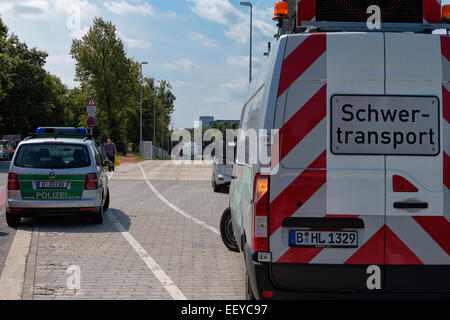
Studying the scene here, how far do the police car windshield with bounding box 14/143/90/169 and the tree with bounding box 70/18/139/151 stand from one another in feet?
187

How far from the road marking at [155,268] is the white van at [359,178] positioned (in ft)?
5.87

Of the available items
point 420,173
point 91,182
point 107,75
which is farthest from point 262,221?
point 107,75

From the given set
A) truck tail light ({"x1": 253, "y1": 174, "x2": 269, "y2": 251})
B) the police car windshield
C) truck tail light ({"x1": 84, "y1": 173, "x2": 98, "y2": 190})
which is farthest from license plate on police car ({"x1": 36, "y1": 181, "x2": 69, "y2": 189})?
truck tail light ({"x1": 253, "y1": 174, "x2": 269, "y2": 251})

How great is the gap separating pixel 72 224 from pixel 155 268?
4.32 meters

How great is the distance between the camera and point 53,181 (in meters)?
10.2

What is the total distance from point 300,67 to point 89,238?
19.6 ft

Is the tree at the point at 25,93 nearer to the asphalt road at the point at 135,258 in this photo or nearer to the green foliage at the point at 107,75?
the green foliage at the point at 107,75

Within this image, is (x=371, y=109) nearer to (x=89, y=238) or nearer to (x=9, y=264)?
(x=9, y=264)

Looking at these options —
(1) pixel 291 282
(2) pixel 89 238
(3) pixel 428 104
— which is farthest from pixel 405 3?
(2) pixel 89 238

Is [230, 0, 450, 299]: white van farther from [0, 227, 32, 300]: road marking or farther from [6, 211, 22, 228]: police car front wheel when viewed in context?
[6, 211, 22, 228]: police car front wheel

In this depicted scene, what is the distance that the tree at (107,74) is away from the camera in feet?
218

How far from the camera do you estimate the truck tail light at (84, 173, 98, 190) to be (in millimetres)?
10367

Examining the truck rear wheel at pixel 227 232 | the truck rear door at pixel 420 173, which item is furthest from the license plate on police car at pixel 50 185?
the truck rear door at pixel 420 173
